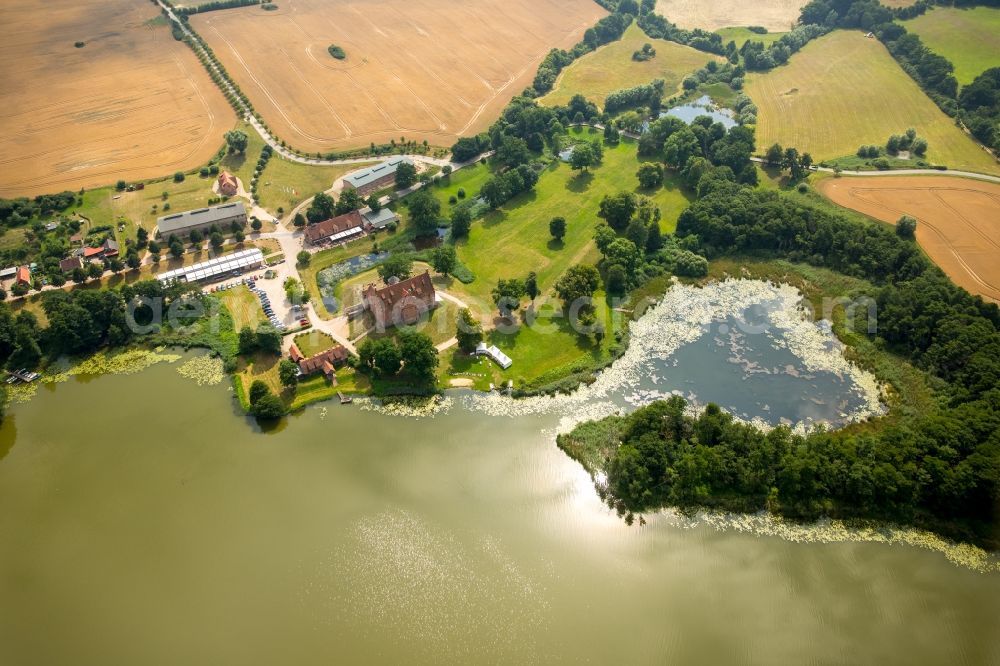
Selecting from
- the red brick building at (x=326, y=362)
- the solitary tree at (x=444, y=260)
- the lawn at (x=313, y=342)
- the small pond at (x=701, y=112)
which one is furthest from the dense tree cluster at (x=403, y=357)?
the small pond at (x=701, y=112)

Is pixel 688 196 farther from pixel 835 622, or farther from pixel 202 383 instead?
pixel 202 383

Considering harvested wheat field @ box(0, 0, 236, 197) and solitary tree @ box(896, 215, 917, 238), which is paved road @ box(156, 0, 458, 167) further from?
solitary tree @ box(896, 215, 917, 238)

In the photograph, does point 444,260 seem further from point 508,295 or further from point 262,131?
point 262,131

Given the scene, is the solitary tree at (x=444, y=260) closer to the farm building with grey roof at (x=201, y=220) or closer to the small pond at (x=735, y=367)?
the small pond at (x=735, y=367)

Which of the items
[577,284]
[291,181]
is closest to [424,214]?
[577,284]

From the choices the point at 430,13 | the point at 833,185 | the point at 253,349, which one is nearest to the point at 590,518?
the point at 253,349

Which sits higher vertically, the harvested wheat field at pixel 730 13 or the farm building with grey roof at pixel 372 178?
the harvested wheat field at pixel 730 13
